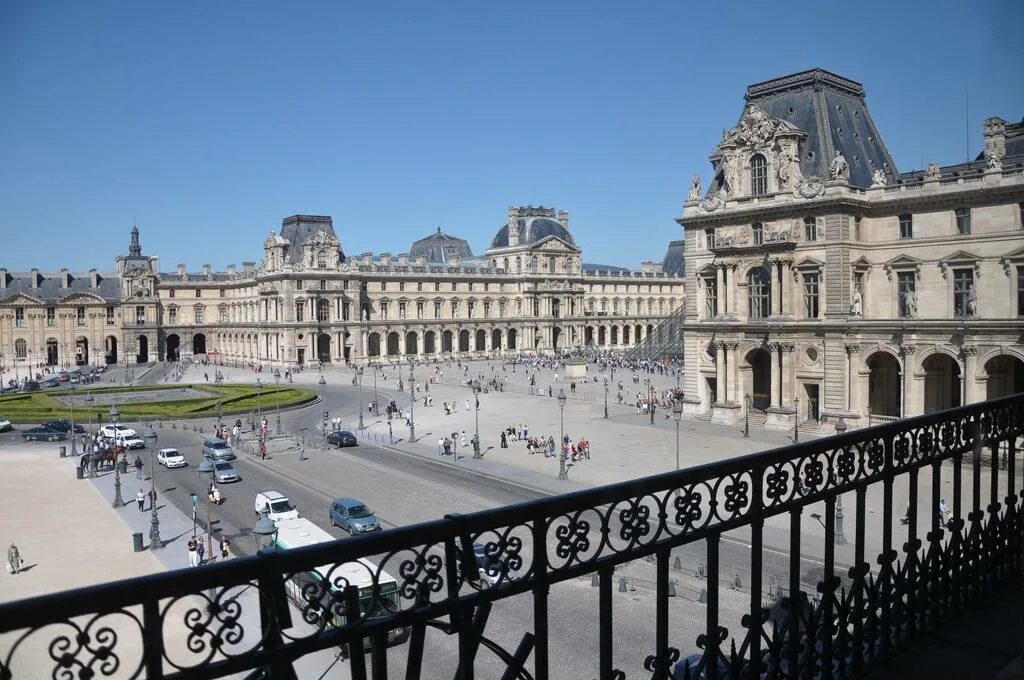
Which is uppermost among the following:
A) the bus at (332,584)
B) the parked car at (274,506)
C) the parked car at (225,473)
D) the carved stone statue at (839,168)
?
the carved stone statue at (839,168)

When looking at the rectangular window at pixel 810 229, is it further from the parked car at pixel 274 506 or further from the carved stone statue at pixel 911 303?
the parked car at pixel 274 506

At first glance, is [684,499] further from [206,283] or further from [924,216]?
[206,283]

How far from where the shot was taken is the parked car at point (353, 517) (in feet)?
83.6

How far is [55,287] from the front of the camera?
108562mm

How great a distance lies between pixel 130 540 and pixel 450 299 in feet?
279

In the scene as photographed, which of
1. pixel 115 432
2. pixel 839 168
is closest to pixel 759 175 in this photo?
pixel 839 168

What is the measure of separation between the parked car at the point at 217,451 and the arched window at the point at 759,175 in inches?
1199

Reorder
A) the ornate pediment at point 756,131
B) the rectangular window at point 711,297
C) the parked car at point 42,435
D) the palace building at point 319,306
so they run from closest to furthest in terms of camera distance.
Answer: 1. the ornate pediment at point 756,131
2. the parked car at point 42,435
3. the rectangular window at point 711,297
4. the palace building at point 319,306

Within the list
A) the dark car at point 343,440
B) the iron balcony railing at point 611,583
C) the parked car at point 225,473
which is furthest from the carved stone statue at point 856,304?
the iron balcony railing at point 611,583

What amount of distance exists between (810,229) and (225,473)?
30.6m

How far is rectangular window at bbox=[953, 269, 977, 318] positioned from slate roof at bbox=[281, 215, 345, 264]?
75.6 metres

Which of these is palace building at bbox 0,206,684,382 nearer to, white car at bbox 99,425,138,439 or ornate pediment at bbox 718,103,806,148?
white car at bbox 99,425,138,439

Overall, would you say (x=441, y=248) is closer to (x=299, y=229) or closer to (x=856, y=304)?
(x=299, y=229)

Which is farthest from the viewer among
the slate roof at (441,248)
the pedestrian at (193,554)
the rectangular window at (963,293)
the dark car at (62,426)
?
the slate roof at (441,248)
